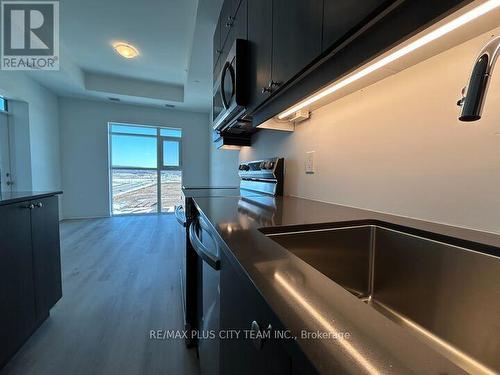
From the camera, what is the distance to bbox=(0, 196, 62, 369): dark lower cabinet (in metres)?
1.11

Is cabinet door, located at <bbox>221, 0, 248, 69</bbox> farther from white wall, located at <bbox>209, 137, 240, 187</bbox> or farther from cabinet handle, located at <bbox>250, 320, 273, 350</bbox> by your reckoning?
white wall, located at <bbox>209, 137, 240, 187</bbox>

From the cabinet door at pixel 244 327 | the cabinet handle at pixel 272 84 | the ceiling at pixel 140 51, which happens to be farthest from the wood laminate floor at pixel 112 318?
the ceiling at pixel 140 51

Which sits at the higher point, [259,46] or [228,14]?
[228,14]

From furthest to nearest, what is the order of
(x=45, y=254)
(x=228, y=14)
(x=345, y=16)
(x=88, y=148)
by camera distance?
1. (x=88, y=148)
2. (x=228, y=14)
3. (x=45, y=254)
4. (x=345, y=16)

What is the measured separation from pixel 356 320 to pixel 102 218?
5.60 metres

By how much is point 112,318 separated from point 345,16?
2052 millimetres

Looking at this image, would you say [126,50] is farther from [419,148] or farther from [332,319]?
[332,319]

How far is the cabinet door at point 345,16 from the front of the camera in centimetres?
48

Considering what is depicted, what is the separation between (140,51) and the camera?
311cm

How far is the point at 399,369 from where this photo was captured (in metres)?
0.19

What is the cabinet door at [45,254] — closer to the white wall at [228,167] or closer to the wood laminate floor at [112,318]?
the wood laminate floor at [112,318]

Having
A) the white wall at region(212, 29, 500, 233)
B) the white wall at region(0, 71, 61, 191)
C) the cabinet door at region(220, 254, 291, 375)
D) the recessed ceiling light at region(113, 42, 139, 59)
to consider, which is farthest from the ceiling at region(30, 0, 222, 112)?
the cabinet door at region(220, 254, 291, 375)

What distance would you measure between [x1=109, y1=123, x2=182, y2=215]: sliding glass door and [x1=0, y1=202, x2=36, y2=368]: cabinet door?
13.5 ft

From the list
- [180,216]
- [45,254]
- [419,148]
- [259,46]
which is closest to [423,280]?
[419,148]
